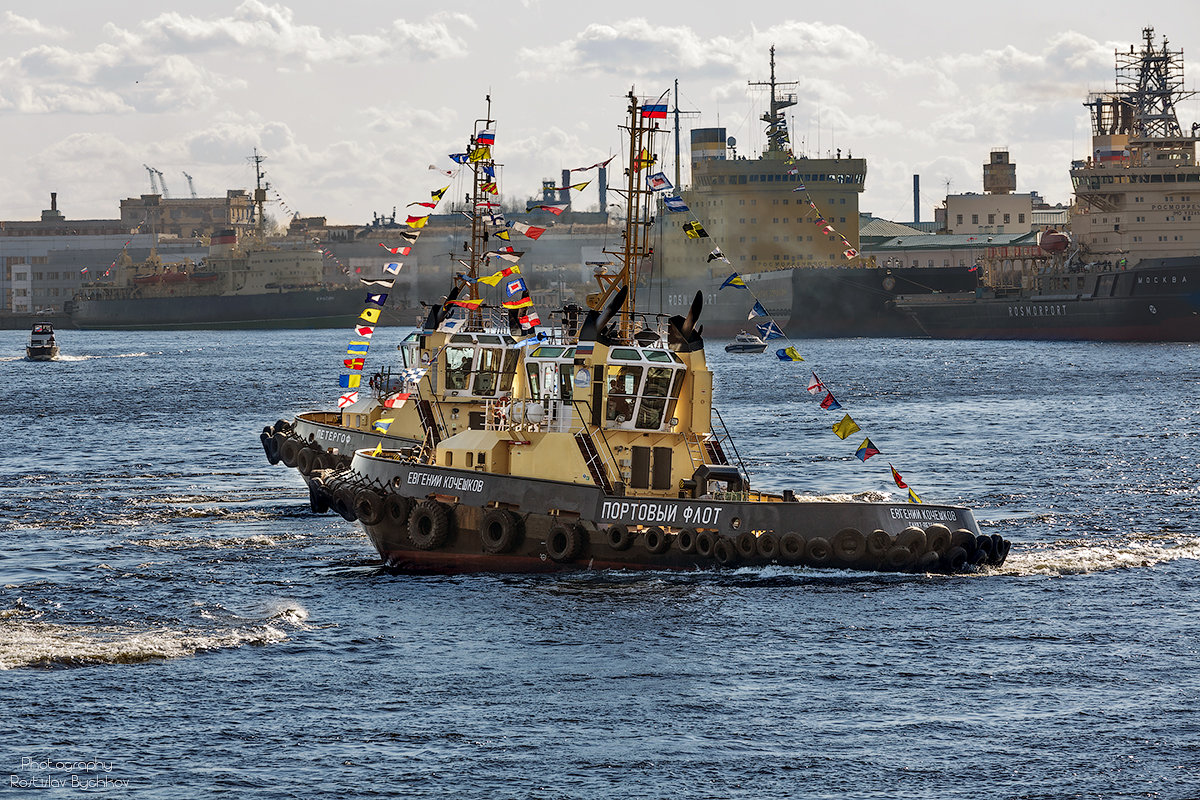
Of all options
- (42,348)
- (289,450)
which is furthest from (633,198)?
(42,348)

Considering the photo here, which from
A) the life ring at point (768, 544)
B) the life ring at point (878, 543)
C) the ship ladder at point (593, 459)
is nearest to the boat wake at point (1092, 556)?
the life ring at point (878, 543)

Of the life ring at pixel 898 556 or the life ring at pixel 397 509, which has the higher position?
the life ring at pixel 397 509

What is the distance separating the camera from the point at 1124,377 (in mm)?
101125

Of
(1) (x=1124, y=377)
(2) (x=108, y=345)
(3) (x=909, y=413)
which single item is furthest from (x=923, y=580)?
(2) (x=108, y=345)

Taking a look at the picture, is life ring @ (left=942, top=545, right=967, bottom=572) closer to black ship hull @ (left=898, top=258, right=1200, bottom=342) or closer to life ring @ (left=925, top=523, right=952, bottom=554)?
life ring @ (left=925, top=523, right=952, bottom=554)

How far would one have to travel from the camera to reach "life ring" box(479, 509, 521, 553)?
106 feet

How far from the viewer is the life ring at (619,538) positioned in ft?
102

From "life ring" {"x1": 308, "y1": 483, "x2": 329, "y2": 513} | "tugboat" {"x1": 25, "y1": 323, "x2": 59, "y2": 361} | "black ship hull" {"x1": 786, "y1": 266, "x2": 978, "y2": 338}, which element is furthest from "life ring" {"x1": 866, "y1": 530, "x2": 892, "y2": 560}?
"black ship hull" {"x1": 786, "y1": 266, "x2": 978, "y2": 338}

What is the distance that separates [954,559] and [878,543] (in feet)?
6.21

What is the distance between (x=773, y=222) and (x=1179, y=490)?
474 feet

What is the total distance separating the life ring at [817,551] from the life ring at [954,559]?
2542 mm

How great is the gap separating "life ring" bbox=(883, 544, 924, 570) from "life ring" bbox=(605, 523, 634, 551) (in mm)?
5174

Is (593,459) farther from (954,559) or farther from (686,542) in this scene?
(954,559)

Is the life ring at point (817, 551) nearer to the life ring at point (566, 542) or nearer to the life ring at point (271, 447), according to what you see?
the life ring at point (566, 542)
